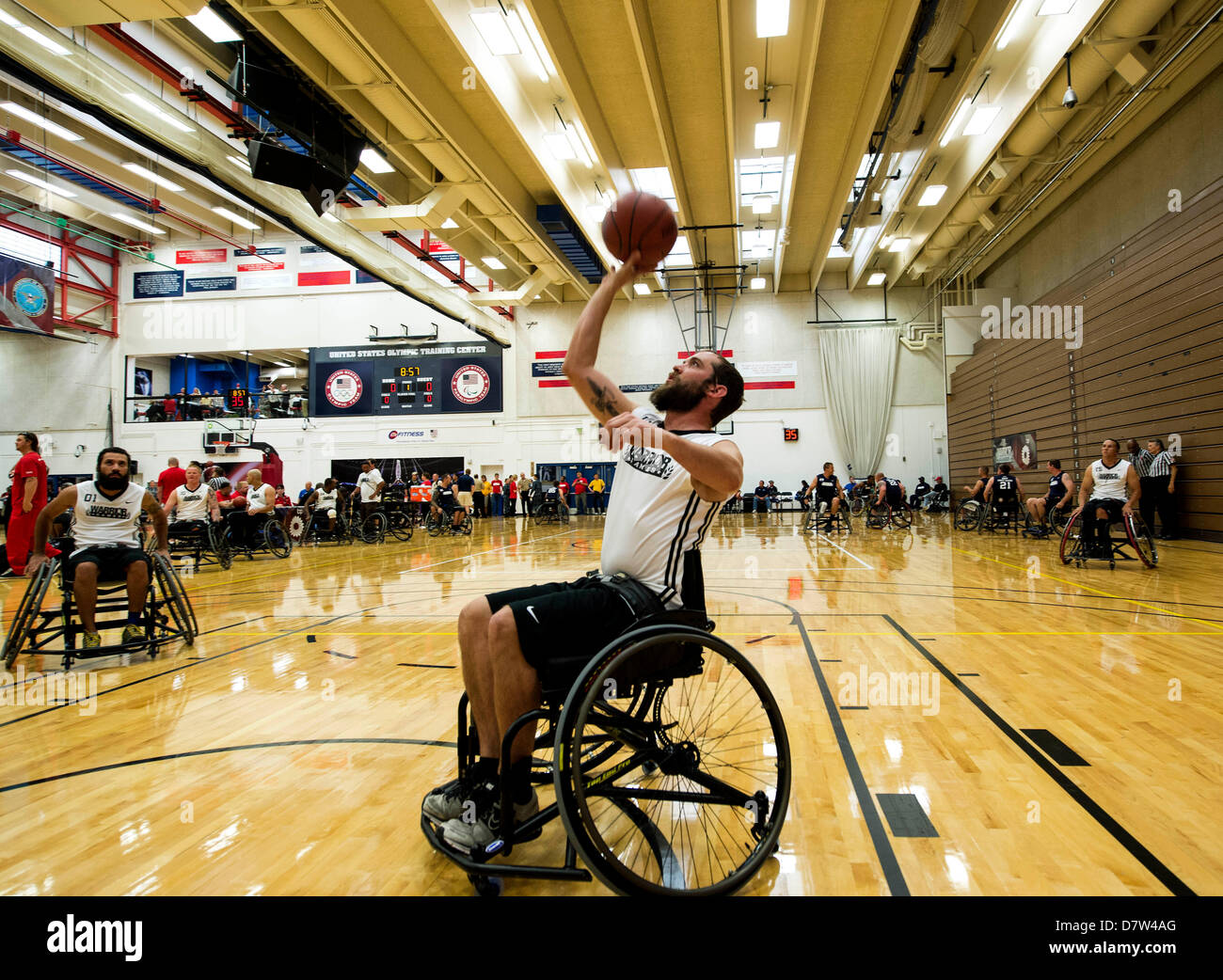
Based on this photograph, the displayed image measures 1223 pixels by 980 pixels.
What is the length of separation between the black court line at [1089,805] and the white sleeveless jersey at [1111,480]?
462cm

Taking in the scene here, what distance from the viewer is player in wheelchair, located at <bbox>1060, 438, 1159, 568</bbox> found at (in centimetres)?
607

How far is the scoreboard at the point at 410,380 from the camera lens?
19.7 m

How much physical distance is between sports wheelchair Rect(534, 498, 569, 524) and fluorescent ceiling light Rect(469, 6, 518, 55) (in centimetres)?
1003

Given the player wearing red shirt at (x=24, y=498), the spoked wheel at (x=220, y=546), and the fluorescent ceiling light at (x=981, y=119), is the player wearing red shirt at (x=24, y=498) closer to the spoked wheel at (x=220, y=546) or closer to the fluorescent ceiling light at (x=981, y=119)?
the spoked wheel at (x=220, y=546)

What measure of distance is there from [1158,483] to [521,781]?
1052 centimetres

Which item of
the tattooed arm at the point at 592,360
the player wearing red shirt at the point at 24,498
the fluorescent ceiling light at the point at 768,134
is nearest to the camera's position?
the tattooed arm at the point at 592,360

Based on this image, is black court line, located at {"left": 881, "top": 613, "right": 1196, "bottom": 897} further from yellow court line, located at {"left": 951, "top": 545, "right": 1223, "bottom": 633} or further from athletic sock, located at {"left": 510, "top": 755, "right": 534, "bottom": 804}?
yellow court line, located at {"left": 951, "top": 545, "right": 1223, "bottom": 633}

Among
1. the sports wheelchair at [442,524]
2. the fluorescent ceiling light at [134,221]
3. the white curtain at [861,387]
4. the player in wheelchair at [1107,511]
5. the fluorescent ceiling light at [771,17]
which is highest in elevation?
the fluorescent ceiling light at [134,221]

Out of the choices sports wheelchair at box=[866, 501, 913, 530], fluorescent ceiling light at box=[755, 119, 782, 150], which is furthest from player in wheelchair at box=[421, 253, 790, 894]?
sports wheelchair at box=[866, 501, 913, 530]

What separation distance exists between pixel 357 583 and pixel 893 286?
17475 millimetres

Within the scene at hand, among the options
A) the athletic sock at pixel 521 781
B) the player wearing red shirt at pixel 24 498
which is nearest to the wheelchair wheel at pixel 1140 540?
the athletic sock at pixel 521 781
